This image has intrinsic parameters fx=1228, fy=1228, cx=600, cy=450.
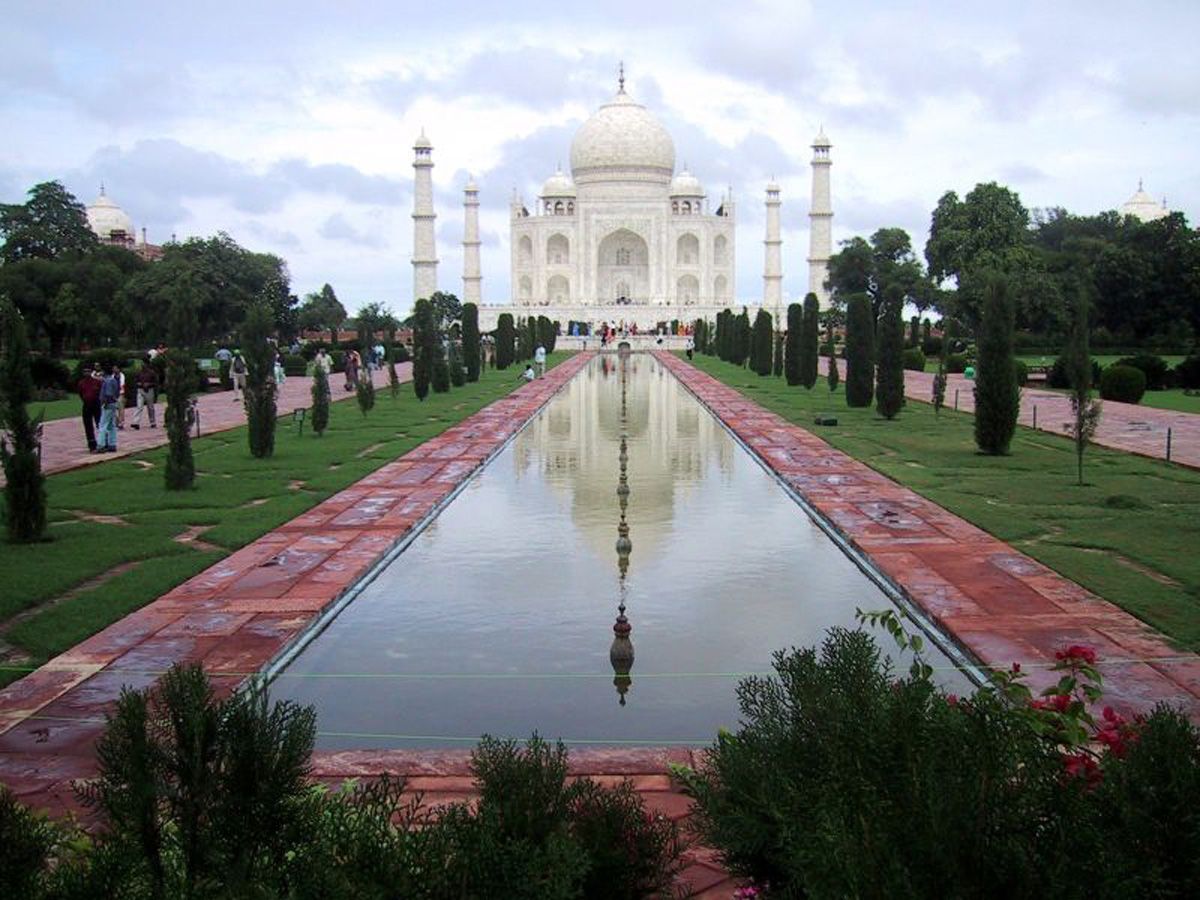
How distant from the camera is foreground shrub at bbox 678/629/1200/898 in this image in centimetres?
174

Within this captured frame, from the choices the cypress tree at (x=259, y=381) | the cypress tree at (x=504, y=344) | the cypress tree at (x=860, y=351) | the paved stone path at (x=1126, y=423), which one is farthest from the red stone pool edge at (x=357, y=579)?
the cypress tree at (x=504, y=344)

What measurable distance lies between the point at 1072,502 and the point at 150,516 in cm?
564

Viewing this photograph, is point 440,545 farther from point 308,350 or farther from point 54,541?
point 308,350

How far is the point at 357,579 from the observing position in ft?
18.3

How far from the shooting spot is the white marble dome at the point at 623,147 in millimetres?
47938

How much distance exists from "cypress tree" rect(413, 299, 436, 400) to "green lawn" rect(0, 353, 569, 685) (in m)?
4.00

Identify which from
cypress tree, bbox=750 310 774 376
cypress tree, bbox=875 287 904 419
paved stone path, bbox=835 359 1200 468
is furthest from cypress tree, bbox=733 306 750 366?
cypress tree, bbox=875 287 904 419

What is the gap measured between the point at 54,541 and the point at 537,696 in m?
3.77

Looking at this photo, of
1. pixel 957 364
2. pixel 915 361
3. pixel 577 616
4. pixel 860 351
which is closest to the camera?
pixel 577 616

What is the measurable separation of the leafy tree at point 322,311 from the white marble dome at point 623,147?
12.5 m

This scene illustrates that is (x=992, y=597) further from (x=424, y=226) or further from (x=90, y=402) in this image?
(x=424, y=226)

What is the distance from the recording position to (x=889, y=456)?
10297mm

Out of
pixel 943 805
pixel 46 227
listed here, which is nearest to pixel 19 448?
pixel 943 805

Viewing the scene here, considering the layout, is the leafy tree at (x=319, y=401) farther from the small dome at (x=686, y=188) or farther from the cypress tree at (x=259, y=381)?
the small dome at (x=686, y=188)
